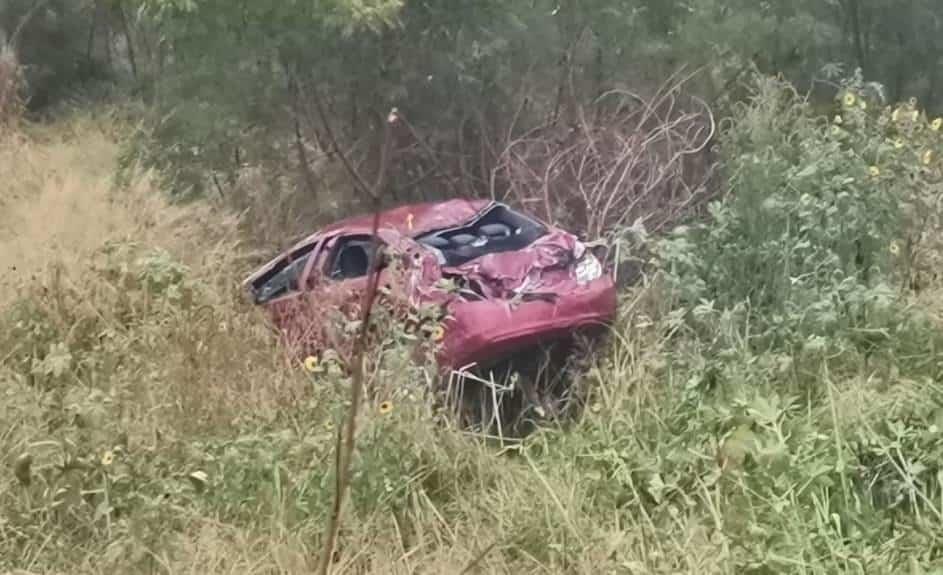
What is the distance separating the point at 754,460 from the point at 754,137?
3104 millimetres

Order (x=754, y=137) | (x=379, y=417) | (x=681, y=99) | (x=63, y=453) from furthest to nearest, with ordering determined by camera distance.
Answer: (x=681, y=99) < (x=754, y=137) < (x=379, y=417) < (x=63, y=453)

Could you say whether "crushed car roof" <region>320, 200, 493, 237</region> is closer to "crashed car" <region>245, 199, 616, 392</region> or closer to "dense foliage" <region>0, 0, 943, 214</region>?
"crashed car" <region>245, 199, 616, 392</region>

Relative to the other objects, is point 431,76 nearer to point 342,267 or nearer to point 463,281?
point 342,267

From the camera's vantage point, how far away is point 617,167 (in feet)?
24.6

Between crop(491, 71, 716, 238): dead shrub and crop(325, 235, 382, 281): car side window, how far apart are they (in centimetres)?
139

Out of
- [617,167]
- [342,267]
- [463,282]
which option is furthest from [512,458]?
[617,167]

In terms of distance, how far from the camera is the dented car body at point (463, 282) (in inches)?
221

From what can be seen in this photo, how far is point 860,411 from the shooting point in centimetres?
455

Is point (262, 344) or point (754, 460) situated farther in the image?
point (262, 344)

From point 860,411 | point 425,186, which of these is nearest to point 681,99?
point 425,186

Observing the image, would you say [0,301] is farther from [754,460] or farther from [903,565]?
[903,565]

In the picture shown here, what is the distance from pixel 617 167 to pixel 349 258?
1.89 metres

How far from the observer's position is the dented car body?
221 inches

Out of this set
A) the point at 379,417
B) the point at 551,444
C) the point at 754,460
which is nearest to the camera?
the point at 754,460
